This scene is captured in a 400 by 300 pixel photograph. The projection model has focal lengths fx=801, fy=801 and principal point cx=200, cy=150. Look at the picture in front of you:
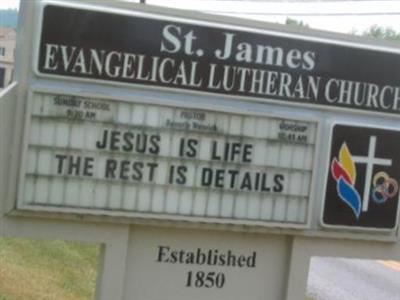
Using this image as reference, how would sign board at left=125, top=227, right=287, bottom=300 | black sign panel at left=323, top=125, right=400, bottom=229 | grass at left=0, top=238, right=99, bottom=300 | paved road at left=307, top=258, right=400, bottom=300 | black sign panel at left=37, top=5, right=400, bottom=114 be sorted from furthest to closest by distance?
paved road at left=307, top=258, right=400, bottom=300 < grass at left=0, top=238, right=99, bottom=300 < black sign panel at left=323, top=125, right=400, bottom=229 < sign board at left=125, top=227, right=287, bottom=300 < black sign panel at left=37, top=5, right=400, bottom=114

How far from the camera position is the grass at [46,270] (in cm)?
849

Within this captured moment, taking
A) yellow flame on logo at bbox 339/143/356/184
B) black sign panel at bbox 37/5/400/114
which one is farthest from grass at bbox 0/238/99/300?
yellow flame on logo at bbox 339/143/356/184

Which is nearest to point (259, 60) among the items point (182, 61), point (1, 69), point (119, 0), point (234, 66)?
point (234, 66)

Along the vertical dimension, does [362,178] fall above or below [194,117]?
below

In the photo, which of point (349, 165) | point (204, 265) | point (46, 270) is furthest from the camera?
point (46, 270)

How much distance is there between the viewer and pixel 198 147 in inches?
219

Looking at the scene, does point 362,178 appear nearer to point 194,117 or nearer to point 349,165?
point 349,165

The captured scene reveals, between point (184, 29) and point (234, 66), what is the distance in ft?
1.46

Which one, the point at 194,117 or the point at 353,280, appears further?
the point at 353,280

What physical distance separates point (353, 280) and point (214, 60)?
9.37 metres

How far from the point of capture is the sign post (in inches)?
208

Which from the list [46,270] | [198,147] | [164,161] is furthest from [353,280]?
[164,161]

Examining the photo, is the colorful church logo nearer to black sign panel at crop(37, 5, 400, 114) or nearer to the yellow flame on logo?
the yellow flame on logo

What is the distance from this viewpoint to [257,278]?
19.7ft
